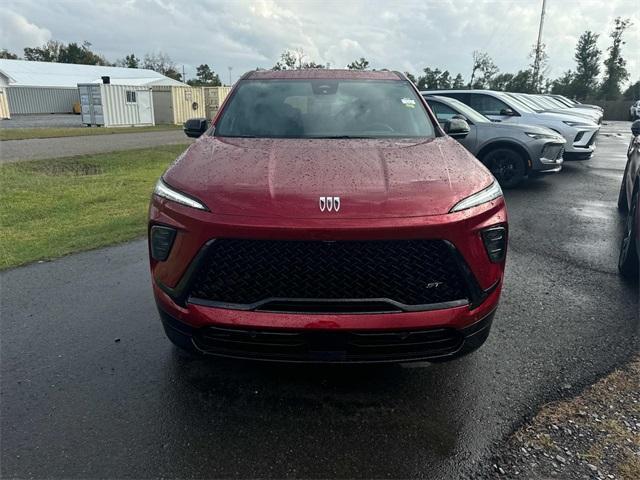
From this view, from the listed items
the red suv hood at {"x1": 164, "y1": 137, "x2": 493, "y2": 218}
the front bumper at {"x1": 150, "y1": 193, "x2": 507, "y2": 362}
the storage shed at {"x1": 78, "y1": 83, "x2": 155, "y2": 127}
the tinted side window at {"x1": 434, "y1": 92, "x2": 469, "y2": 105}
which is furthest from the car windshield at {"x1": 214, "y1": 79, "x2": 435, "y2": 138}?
the storage shed at {"x1": 78, "y1": 83, "x2": 155, "y2": 127}

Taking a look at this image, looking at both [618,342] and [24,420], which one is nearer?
[24,420]

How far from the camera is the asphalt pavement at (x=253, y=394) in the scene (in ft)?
7.08

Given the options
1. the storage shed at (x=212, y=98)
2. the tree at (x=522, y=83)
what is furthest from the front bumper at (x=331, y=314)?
the tree at (x=522, y=83)

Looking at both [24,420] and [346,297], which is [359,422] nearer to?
[346,297]

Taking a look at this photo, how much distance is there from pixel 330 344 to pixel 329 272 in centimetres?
34

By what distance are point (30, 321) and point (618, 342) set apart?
13.9 ft

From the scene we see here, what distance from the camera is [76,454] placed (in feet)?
7.09

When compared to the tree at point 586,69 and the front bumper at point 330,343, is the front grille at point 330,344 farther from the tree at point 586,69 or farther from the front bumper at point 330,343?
the tree at point 586,69

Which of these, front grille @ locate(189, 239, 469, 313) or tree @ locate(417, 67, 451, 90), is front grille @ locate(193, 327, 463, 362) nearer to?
front grille @ locate(189, 239, 469, 313)

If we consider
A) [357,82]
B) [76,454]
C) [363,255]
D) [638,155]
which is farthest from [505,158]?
[76,454]

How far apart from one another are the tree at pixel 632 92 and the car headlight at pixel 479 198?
2360 inches

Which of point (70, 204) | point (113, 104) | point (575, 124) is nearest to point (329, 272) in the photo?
point (70, 204)

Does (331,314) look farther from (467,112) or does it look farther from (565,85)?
(565,85)

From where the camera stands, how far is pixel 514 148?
8578 mm
